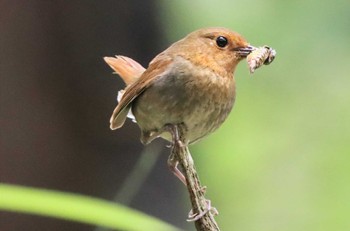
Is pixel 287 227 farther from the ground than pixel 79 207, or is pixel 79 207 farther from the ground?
pixel 79 207

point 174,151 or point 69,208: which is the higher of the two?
point 69,208

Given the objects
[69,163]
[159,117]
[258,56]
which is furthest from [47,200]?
[69,163]

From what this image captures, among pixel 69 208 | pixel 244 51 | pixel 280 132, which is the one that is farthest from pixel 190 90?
pixel 280 132

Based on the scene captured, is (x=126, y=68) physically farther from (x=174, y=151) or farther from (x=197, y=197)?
(x=197, y=197)

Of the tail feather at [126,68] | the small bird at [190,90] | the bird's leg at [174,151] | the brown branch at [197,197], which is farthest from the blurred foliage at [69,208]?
the tail feather at [126,68]

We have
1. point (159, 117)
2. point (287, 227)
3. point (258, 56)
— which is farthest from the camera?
point (287, 227)

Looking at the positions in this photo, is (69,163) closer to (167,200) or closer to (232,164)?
(167,200)

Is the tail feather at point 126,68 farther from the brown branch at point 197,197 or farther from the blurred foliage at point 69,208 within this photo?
the blurred foliage at point 69,208

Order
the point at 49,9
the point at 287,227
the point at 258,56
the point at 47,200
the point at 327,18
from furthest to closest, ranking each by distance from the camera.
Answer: the point at 287,227 → the point at 327,18 → the point at 49,9 → the point at 258,56 → the point at 47,200
